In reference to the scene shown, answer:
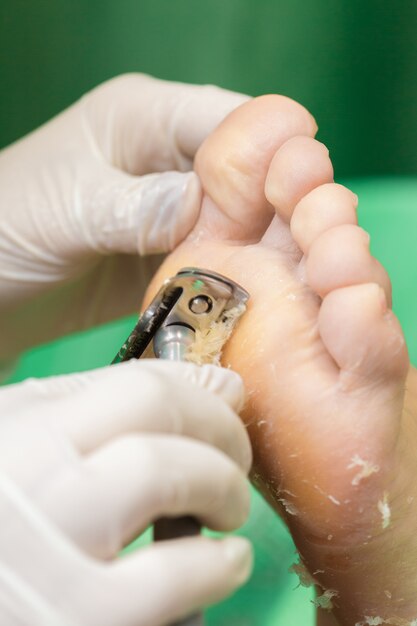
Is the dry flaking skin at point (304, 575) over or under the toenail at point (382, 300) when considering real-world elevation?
under

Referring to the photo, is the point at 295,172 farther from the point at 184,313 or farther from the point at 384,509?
the point at 384,509

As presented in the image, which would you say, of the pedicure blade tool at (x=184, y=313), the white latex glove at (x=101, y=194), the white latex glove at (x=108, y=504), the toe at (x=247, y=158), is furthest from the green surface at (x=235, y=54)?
the white latex glove at (x=108, y=504)

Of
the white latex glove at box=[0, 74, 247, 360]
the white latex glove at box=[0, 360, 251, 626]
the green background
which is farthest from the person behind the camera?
the green background

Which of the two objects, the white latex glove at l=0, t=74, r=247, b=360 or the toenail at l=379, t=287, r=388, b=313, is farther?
the white latex glove at l=0, t=74, r=247, b=360

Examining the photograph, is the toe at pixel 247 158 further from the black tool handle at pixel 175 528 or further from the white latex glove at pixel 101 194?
the black tool handle at pixel 175 528

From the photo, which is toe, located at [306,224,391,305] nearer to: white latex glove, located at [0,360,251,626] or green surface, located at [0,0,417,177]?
white latex glove, located at [0,360,251,626]

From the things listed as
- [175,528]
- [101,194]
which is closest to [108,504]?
[175,528]

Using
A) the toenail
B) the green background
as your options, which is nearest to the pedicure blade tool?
the toenail
